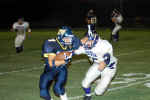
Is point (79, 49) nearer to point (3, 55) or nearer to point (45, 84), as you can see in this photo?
point (45, 84)

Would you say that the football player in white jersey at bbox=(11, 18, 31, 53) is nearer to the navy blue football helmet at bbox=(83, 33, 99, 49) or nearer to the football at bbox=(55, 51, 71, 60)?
the navy blue football helmet at bbox=(83, 33, 99, 49)

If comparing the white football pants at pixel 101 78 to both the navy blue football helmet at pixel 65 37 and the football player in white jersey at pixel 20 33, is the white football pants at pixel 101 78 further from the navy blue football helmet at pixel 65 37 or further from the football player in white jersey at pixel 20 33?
the football player in white jersey at pixel 20 33

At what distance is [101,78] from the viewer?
700 centimetres

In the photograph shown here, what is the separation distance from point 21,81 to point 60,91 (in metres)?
3.40

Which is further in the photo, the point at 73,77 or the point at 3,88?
the point at 73,77

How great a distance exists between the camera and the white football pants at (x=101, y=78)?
22.2 feet

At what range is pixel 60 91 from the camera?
612cm

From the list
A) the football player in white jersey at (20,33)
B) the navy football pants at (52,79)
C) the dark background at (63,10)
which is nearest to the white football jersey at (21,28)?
the football player in white jersey at (20,33)

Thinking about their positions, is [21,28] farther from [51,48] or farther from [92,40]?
[51,48]

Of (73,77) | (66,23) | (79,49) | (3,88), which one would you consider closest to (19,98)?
(3,88)

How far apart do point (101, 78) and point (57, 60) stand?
1.28 metres

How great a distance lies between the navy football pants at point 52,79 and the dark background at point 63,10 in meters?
32.6

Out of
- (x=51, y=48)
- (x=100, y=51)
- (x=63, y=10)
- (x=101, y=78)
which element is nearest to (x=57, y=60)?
(x=51, y=48)

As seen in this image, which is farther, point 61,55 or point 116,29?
point 116,29
